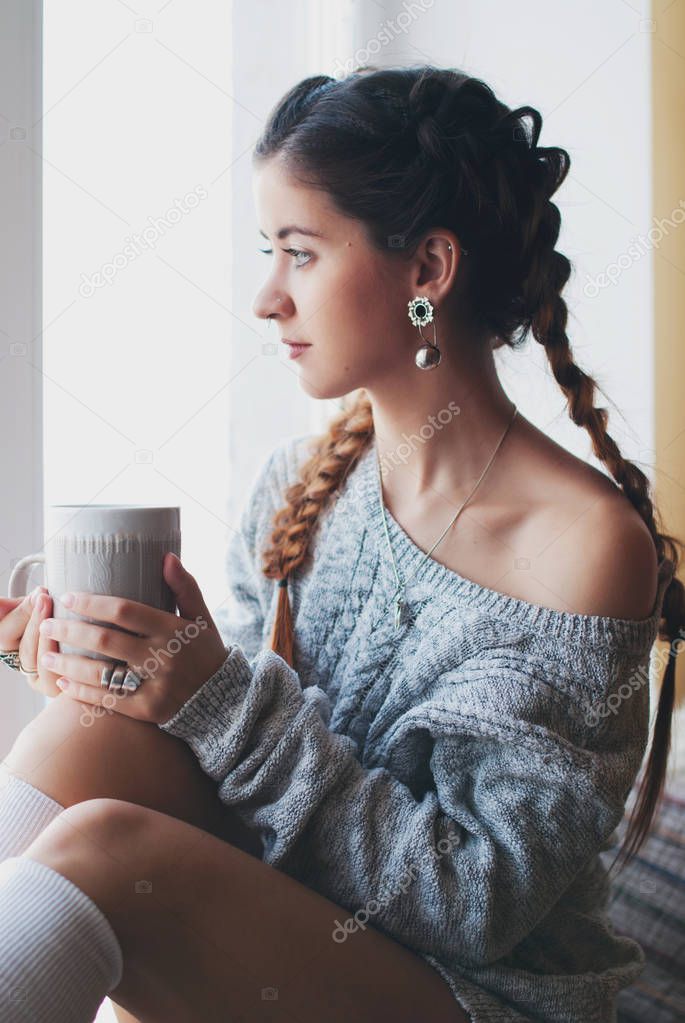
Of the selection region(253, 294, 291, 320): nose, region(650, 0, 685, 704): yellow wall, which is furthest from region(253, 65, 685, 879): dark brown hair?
region(650, 0, 685, 704): yellow wall

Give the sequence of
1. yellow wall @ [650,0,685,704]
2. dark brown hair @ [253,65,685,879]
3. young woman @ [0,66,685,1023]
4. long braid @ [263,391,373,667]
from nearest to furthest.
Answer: young woman @ [0,66,685,1023]
dark brown hair @ [253,65,685,879]
long braid @ [263,391,373,667]
yellow wall @ [650,0,685,704]

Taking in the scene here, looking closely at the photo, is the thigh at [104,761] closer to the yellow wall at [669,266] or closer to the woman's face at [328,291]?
the woman's face at [328,291]

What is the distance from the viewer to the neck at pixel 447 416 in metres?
1.06

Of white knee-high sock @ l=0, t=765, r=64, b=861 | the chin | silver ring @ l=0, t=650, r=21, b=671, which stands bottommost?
white knee-high sock @ l=0, t=765, r=64, b=861

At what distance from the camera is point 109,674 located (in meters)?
0.79

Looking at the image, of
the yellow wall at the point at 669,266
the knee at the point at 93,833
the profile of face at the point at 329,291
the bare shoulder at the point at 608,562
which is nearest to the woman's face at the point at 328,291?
the profile of face at the point at 329,291

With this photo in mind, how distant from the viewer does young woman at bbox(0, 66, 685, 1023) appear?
722 millimetres

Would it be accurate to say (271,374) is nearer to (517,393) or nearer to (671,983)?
(517,393)

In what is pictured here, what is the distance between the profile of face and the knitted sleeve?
0.34m

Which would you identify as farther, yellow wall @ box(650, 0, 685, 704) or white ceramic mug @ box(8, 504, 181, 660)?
yellow wall @ box(650, 0, 685, 704)

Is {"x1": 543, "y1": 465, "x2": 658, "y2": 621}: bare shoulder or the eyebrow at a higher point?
the eyebrow

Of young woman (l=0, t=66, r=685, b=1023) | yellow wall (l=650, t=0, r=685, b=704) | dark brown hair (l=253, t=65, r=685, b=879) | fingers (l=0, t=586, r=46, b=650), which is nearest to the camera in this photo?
young woman (l=0, t=66, r=685, b=1023)

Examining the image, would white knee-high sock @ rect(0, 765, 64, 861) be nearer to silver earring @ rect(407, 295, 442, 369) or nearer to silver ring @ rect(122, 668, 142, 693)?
silver ring @ rect(122, 668, 142, 693)

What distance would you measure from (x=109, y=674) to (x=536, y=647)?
0.40 meters
